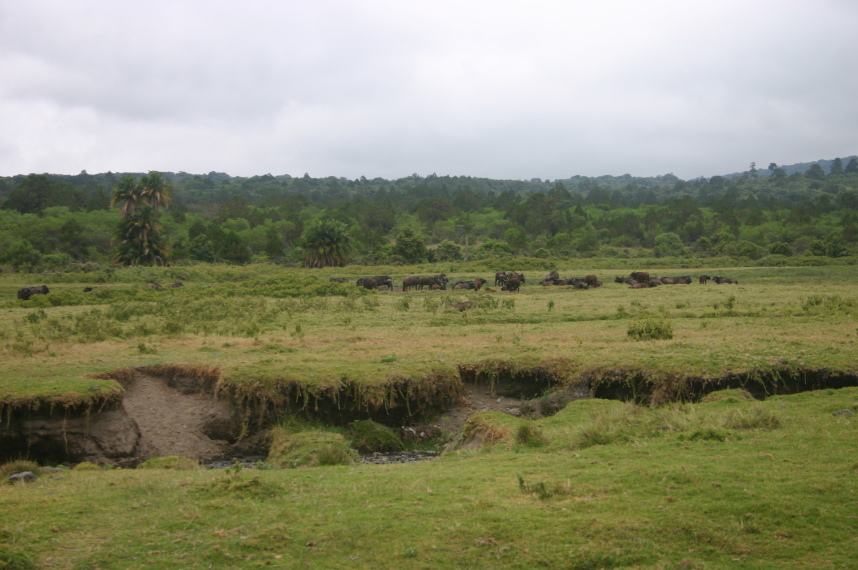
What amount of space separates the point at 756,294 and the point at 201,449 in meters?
26.8

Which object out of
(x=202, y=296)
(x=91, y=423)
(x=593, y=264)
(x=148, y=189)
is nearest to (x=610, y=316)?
(x=91, y=423)

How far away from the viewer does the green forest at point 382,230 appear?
57281mm

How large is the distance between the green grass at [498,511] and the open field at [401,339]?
4.72m

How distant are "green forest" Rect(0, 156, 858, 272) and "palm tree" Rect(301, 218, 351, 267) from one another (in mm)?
88

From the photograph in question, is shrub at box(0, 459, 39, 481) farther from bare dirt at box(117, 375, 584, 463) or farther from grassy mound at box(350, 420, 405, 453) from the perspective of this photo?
grassy mound at box(350, 420, 405, 453)

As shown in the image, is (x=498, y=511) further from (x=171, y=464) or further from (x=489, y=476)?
(x=171, y=464)

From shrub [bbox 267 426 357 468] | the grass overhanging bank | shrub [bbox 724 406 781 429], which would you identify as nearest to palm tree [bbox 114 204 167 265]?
the grass overhanging bank

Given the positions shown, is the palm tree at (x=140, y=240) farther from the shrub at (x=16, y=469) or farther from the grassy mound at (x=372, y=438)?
the shrub at (x=16, y=469)

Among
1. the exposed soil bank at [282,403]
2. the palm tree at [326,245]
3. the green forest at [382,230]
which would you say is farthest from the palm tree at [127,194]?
the exposed soil bank at [282,403]

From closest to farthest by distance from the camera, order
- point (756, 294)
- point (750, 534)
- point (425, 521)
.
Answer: point (750, 534) < point (425, 521) < point (756, 294)

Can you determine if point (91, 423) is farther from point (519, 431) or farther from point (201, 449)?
point (519, 431)

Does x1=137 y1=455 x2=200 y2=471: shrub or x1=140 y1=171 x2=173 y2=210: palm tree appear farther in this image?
x1=140 y1=171 x2=173 y2=210: palm tree

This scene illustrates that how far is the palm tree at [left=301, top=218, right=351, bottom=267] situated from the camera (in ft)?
186

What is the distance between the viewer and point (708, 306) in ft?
84.6
